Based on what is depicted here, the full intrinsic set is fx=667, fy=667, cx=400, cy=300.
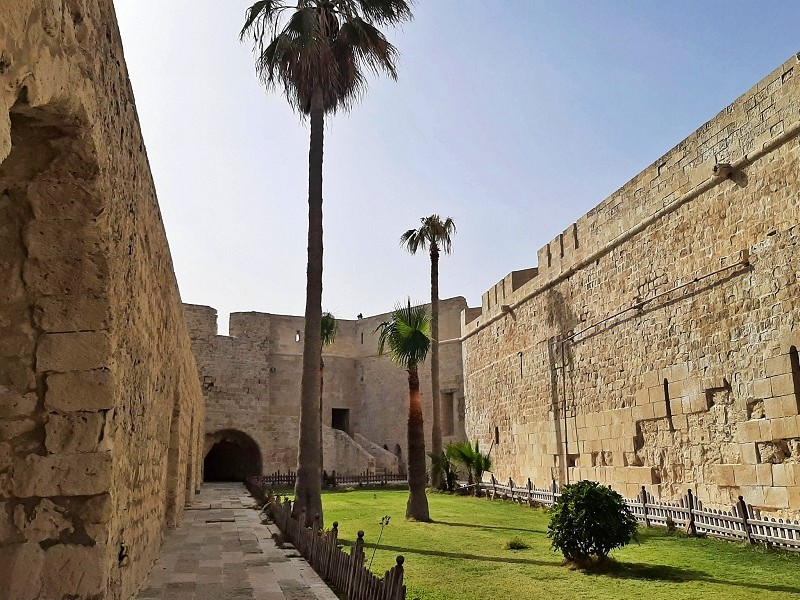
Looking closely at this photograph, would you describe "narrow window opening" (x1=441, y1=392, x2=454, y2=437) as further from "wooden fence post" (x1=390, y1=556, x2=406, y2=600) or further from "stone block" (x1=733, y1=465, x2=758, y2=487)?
"wooden fence post" (x1=390, y1=556, x2=406, y2=600)

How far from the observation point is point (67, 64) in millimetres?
2695

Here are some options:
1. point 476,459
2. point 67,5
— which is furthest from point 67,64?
point 476,459

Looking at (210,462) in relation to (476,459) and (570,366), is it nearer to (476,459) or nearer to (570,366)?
(476,459)

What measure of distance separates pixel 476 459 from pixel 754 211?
10.3 m

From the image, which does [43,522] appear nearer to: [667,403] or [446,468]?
[667,403]

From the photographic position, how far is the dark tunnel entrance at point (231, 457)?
29.0m

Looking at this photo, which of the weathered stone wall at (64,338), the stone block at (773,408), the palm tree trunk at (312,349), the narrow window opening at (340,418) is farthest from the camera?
the narrow window opening at (340,418)

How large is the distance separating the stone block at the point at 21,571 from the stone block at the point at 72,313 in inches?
42.1

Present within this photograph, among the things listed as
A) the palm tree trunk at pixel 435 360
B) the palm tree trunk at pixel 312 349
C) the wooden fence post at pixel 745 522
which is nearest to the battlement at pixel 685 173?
the wooden fence post at pixel 745 522

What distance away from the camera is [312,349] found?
432 inches

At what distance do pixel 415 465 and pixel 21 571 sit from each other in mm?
9603

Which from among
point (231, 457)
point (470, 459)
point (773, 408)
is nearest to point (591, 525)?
point (773, 408)

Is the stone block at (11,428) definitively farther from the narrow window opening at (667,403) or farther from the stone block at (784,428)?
the narrow window opening at (667,403)

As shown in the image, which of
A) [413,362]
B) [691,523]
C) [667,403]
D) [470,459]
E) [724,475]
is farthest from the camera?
[470,459]
